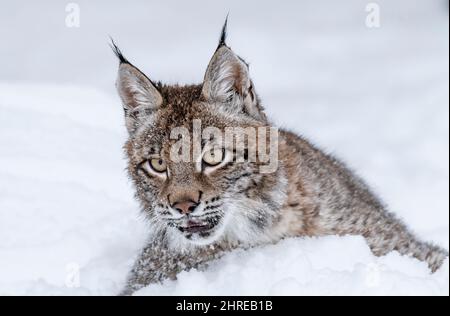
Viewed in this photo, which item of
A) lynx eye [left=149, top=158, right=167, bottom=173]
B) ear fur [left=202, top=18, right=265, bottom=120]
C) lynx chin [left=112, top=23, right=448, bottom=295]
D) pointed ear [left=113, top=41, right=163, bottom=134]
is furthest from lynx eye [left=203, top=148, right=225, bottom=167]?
pointed ear [left=113, top=41, right=163, bottom=134]

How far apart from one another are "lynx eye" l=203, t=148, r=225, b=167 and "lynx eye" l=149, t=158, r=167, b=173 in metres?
0.31

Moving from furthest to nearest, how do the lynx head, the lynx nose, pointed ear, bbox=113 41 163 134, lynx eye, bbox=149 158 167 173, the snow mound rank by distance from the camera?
pointed ear, bbox=113 41 163 134 < lynx eye, bbox=149 158 167 173 < the lynx head < the lynx nose < the snow mound

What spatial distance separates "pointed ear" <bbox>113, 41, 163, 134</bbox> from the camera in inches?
219

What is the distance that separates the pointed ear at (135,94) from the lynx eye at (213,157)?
65 centimetres

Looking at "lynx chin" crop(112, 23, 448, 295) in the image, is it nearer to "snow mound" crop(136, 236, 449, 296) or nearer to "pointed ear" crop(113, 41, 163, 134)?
"pointed ear" crop(113, 41, 163, 134)

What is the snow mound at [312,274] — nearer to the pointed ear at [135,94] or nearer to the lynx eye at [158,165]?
the lynx eye at [158,165]

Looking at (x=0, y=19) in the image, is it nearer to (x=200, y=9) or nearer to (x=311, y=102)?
(x=200, y=9)

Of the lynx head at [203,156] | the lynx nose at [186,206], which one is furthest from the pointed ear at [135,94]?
the lynx nose at [186,206]

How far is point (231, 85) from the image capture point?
5.60m

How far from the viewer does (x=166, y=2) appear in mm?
20172

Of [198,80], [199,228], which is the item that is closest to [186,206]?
[199,228]

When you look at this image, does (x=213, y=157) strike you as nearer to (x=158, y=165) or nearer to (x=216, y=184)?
(x=216, y=184)

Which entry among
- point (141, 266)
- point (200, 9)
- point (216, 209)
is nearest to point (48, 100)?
point (141, 266)

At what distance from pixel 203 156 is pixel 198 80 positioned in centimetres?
987
